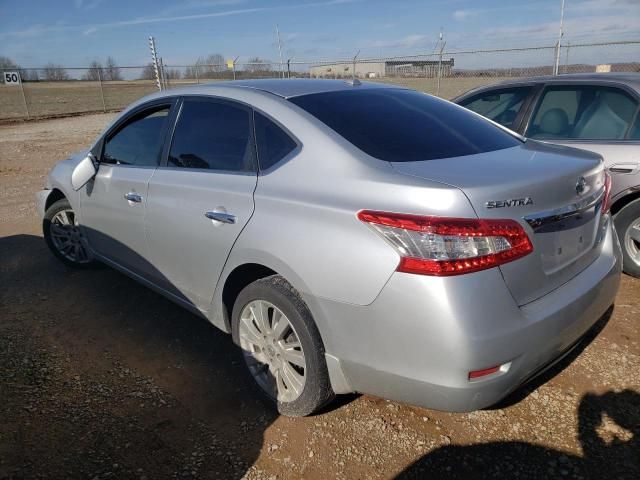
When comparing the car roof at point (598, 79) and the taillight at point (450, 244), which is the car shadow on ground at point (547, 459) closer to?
the taillight at point (450, 244)

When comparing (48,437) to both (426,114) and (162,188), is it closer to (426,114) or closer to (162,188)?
(162,188)

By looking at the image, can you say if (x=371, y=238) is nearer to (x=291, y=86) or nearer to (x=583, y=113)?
(x=291, y=86)

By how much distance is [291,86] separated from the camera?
2.96m

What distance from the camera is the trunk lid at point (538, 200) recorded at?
1.94 meters

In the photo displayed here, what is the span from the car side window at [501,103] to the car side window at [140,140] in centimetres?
306

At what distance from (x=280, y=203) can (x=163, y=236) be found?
42.4 inches

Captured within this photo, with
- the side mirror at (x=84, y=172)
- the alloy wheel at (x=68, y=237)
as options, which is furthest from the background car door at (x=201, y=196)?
the alloy wheel at (x=68, y=237)

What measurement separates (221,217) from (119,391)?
1.19 meters

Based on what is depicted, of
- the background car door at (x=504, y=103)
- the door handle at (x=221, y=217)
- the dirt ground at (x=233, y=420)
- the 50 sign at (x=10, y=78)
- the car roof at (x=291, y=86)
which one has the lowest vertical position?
the dirt ground at (x=233, y=420)

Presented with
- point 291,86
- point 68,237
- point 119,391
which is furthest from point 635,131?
point 68,237

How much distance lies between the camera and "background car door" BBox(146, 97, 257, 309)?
261 cm

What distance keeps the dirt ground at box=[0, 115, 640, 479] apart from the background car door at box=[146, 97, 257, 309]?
0.49 m

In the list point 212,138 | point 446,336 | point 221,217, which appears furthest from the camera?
point 212,138

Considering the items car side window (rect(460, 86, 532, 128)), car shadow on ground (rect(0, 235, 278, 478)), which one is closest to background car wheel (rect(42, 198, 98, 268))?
car shadow on ground (rect(0, 235, 278, 478))
